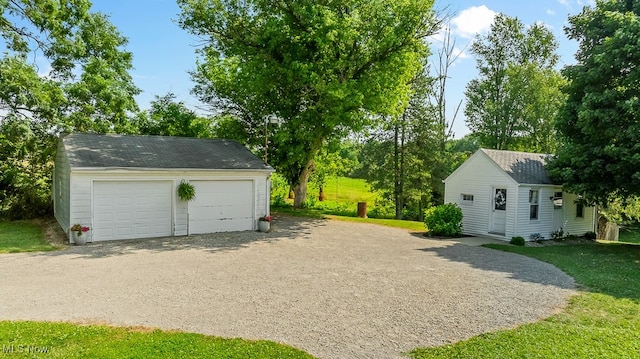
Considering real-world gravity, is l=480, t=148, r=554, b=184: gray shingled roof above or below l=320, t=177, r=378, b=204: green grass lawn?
above

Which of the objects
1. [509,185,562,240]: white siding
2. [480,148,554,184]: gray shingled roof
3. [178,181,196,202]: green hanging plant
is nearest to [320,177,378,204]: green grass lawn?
[480,148,554,184]: gray shingled roof

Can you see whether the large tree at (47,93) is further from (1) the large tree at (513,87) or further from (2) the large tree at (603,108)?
(1) the large tree at (513,87)

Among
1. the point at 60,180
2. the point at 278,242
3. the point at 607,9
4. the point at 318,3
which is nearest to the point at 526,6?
the point at 607,9

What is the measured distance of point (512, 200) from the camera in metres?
15.5

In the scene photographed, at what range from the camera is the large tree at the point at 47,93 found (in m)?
16.0

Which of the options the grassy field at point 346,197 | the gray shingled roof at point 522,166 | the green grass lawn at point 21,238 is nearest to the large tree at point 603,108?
the gray shingled roof at point 522,166

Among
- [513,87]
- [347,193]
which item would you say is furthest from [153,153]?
[347,193]

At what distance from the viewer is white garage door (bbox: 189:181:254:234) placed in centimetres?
1438

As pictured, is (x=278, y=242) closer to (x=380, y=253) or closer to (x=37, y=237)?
(x=380, y=253)

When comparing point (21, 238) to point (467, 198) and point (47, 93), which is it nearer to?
point (47, 93)

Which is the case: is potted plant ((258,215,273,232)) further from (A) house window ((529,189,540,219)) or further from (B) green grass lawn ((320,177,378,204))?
(B) green grass lawn ((320,177,378,204))

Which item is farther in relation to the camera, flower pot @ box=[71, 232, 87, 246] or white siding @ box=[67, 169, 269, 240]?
white siding @ box=[67, 169, 269, 240]

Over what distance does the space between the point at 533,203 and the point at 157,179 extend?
1478 centimetres

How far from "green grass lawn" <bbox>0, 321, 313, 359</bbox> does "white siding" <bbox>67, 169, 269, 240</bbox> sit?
7.31 metres
